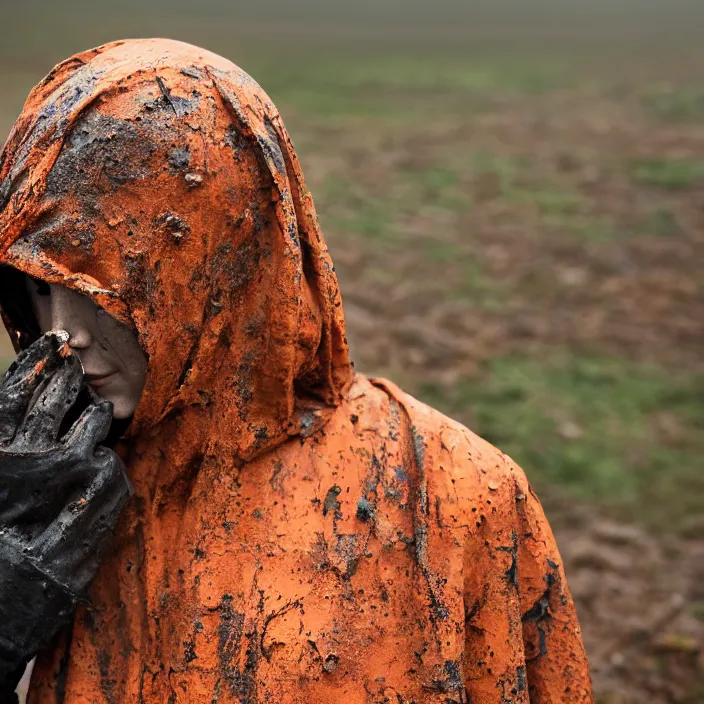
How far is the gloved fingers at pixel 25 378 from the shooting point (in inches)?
81.5

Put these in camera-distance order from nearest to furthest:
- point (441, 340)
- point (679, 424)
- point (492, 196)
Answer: point (679, 424) < point (441, 340) < point (492, 196)

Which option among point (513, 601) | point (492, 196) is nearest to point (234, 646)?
point (513, 601)

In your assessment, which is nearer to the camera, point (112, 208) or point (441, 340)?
point (112, 208)

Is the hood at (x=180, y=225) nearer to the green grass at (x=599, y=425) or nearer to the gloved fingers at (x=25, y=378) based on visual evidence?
the gloved fingers at (x=25, y=378)

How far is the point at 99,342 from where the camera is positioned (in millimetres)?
2164

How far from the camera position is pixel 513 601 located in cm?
238

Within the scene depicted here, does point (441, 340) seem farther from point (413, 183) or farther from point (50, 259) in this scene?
point (50, 259)

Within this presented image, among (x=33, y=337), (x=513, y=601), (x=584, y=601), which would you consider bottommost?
(x=584, y=601)

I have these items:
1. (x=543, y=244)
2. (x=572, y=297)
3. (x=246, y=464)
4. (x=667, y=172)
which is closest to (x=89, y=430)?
(x=246, y=464)

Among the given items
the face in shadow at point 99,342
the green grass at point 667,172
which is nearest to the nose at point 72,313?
the face in shadow at point 99,342

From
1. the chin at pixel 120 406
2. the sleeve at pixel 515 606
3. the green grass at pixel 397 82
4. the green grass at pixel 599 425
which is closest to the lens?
the chin at pixel 120 406

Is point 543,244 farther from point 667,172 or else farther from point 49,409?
point 49,409

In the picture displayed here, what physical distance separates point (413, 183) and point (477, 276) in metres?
2.23

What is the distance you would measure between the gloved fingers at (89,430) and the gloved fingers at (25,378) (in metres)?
0.10
